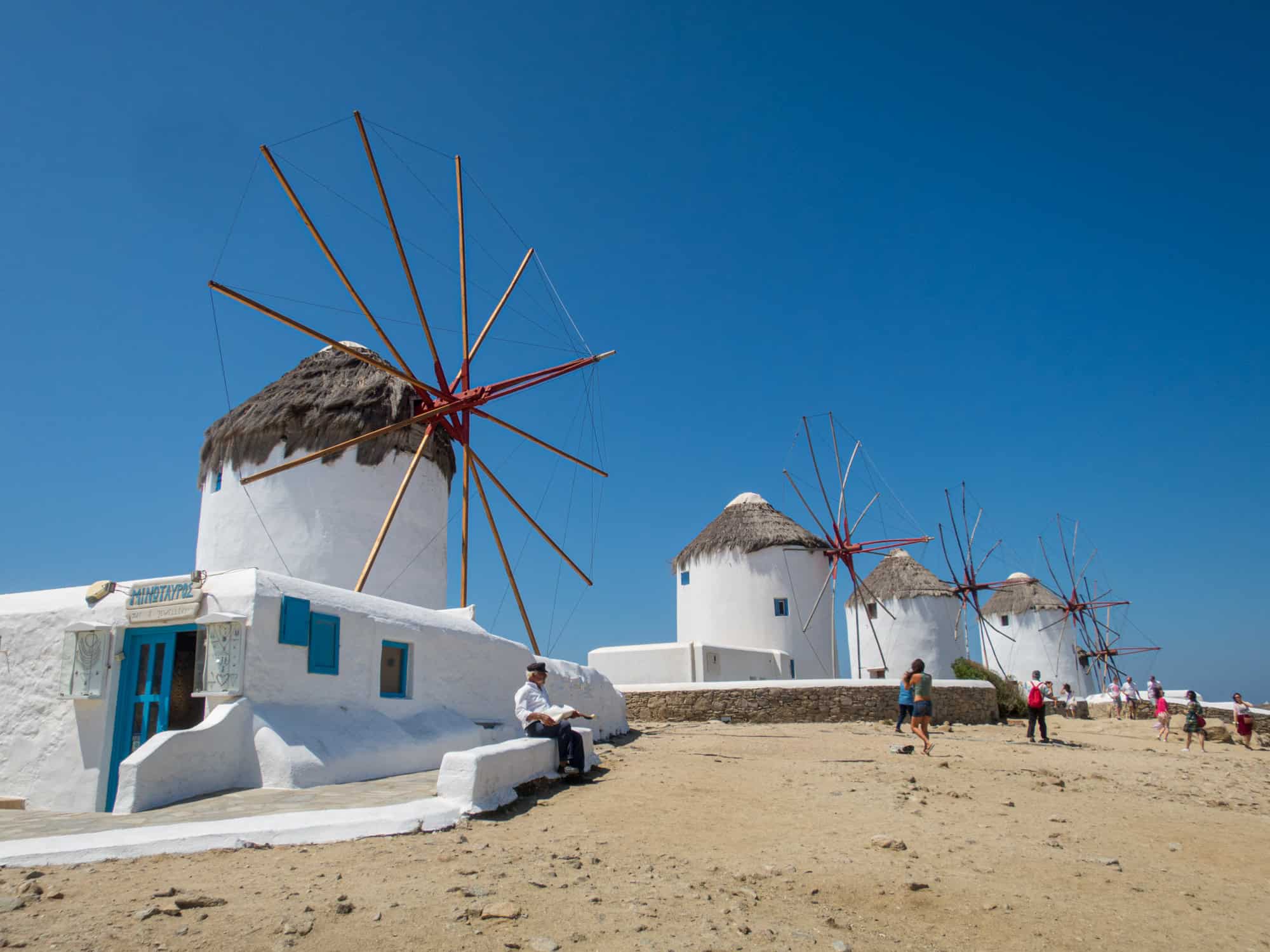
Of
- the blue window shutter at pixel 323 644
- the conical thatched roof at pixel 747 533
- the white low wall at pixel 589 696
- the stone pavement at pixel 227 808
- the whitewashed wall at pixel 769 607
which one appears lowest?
the stone pavement at pixel 227 808

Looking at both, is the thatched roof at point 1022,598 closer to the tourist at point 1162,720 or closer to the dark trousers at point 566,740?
the tourist at point 1162,720

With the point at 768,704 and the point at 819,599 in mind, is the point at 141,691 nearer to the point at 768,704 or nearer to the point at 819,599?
the point at 768,704

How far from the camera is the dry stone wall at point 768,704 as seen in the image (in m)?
18.6

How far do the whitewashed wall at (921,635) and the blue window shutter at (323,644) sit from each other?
83.8 feet

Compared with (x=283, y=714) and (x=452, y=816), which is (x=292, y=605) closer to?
(x=283, y=714)

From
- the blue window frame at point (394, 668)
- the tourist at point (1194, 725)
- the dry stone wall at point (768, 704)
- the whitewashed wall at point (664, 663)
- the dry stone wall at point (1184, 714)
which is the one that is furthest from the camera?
the whitewashed wall at point (664, 663)

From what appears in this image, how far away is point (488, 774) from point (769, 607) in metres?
22.9

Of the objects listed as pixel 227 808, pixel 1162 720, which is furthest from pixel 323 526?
pixel 1162 720

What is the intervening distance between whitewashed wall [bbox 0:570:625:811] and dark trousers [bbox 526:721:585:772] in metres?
1.85

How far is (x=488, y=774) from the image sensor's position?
6703 mm

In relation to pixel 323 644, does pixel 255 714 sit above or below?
below

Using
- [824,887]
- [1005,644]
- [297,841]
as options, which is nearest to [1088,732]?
[824,887]

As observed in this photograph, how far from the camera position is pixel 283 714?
8.61m

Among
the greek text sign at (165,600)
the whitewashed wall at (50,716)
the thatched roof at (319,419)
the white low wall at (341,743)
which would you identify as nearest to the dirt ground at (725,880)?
the white low wall at (341,743)
